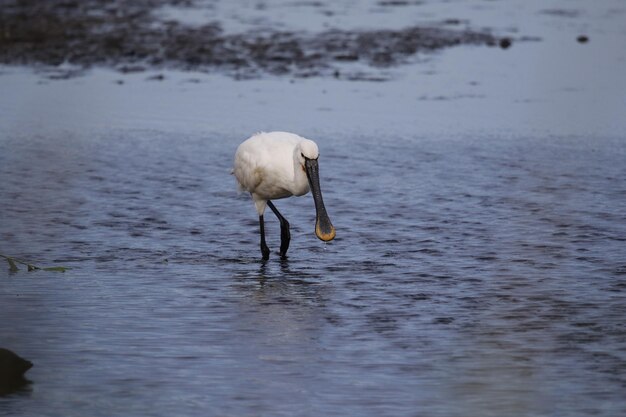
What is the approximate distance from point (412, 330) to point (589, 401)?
1.50 meters

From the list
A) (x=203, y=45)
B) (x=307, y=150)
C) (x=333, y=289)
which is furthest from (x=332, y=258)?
(x=203, y=45)

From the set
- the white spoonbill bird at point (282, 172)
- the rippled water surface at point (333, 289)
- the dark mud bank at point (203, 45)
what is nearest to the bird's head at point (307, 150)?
the white spoonbill bird at point (282, 172)

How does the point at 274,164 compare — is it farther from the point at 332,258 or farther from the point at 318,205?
the point at 332,258

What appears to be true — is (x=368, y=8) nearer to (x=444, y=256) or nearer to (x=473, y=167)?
(x=473, y=167)

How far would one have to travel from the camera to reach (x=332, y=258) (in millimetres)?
9477

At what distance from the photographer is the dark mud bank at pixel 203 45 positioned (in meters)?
18.9

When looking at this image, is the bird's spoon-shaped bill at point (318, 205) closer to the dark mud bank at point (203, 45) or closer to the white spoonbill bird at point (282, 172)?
the white spoonbill bird at point (282, 172)

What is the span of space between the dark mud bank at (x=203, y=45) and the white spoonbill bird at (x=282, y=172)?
321 inches

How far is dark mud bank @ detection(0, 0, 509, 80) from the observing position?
18.9m

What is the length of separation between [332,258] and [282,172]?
A: 2.19 feet

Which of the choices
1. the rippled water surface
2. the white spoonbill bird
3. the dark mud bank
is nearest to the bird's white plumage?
the white spoonbill bird

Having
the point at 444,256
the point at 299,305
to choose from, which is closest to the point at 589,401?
the point at 299,305

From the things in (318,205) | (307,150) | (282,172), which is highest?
(307,150)

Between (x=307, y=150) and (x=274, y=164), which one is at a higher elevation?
(x=307, y=150)
